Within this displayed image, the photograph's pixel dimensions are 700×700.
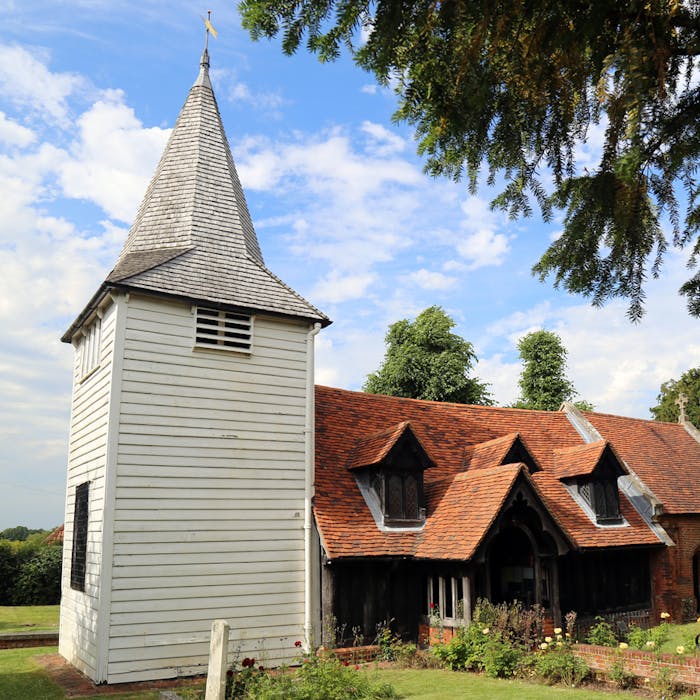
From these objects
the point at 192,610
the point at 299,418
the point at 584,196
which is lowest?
the point at 192,610

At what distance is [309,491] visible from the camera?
1528 centimetres

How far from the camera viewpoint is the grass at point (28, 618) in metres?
20.7

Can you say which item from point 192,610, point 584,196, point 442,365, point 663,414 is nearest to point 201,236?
point 192,610

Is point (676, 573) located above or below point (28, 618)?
above

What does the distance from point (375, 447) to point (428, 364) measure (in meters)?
19.9

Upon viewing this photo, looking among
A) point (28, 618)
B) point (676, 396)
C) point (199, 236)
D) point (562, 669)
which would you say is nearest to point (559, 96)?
point (562, 669)

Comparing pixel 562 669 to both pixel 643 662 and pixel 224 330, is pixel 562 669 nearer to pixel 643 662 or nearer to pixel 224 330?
pixel 643 662

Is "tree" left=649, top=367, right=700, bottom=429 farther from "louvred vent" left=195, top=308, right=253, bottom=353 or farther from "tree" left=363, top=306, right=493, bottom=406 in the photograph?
"louvred vent" left=195, top=308, right=253, bottom=353

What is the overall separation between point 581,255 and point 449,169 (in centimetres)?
157

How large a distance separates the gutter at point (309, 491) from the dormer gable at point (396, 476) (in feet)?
5.42

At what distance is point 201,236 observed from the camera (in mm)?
16234

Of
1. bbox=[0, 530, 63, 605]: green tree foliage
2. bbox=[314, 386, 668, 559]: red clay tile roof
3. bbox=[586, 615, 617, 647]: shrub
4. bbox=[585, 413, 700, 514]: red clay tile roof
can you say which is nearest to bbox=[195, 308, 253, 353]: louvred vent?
bbox=[314, 386, 668, 559]: red clay tile roof

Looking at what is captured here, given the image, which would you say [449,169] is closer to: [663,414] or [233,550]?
[233,550]

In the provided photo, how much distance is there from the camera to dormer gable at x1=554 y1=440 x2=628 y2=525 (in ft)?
60.4
